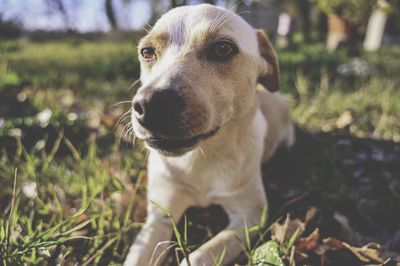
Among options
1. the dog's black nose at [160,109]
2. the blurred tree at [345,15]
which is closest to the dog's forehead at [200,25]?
the dog's black nose at [160,109]

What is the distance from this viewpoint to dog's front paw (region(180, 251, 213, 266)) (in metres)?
1.66

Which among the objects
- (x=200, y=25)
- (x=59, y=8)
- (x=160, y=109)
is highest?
(x=200, y=25)

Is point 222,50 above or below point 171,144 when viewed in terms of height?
above

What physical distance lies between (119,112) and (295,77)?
3.22 m

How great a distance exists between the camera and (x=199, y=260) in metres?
1.67

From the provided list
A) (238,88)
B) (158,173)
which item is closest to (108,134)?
(158,173)

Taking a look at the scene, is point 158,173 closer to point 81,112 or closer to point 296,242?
point 296,242

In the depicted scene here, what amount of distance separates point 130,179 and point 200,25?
4.38ft

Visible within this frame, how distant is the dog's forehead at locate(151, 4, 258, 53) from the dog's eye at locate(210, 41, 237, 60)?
4 centimetres

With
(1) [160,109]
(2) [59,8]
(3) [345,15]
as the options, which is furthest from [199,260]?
(2) [59,8]

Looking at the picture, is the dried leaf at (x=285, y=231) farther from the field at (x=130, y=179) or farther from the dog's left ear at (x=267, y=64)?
the dog's left ear at (x=267, y=64)

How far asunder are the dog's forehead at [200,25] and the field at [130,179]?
0.66 m

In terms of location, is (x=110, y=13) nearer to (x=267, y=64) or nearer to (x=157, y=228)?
(x=267, y=64)

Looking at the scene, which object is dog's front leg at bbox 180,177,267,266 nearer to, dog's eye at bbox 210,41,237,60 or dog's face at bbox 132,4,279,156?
dog's face at bbox 132,4,279,156
